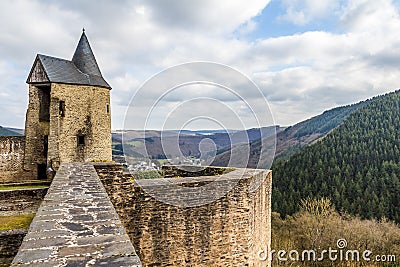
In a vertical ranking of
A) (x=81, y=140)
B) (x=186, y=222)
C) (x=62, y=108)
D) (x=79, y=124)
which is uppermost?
(x=62, y=108)

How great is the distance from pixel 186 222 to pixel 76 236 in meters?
3.73

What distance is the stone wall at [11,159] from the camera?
17.1m

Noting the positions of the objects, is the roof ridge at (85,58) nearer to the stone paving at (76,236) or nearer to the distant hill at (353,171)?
the stone paving at (76,236)

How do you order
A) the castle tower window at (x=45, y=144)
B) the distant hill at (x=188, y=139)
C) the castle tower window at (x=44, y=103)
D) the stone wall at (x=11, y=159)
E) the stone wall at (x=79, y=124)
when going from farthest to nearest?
1. the castle tower window at (x=45, y=144)
2. the castle tower window at (x=44, y=103)
3. the stone wall at (x=11, y=159)
4. the stone wall at (x=79, y=124)
5. the distant hill at (x=188, y=139)

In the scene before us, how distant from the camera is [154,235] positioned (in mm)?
5918

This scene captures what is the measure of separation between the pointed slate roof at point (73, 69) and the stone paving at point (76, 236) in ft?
46.3

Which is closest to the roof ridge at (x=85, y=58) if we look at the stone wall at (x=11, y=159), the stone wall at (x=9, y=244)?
the stone wall at (x=11, y=159)

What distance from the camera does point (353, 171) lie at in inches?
1960

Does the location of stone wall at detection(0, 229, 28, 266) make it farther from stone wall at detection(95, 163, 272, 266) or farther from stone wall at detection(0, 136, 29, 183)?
stone wall at detection(0, 136, 29, 183)

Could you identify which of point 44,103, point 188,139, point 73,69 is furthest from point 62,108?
A: point 188,139

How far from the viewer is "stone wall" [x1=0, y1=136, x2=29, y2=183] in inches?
674

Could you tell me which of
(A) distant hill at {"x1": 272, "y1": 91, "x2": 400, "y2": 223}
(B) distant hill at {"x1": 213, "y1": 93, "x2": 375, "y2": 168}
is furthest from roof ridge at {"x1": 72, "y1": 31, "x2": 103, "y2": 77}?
(B) distant hill at {"x1": 213, "y1": 93, "x2": 375, "y2": 168}

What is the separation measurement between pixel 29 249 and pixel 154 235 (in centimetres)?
386

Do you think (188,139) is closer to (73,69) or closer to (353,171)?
(73,69)
